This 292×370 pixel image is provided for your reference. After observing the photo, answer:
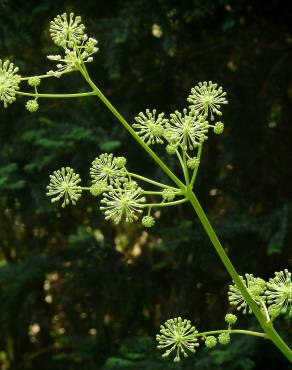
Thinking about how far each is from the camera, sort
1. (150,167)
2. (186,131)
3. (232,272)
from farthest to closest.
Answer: (150,167)
(186,131)
(232,272)

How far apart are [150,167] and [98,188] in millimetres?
2751

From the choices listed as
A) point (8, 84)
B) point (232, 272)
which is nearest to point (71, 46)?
point (8, 84)

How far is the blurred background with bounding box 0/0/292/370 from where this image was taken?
14.0ft

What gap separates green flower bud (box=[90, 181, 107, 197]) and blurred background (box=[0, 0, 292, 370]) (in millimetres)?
2401

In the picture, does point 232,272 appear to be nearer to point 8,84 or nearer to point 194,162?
point 194,162

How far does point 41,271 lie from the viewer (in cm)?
474

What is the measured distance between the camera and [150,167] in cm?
445

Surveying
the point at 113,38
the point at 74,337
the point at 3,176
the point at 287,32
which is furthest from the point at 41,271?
the point at 287,32

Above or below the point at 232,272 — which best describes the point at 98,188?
above

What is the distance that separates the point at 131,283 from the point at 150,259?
0.31 metres

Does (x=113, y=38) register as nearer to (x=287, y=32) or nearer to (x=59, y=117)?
(x=59, y=117)

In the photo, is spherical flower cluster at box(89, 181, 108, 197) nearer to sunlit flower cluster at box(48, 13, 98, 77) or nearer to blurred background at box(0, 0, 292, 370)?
sunlit flower cluster at box(48, 13, 98, 77)

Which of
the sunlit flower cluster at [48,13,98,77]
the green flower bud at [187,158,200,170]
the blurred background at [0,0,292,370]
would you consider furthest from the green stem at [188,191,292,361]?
the blurred background at [0,0,292,370]

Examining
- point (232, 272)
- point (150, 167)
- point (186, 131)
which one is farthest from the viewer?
point (150, 167)
